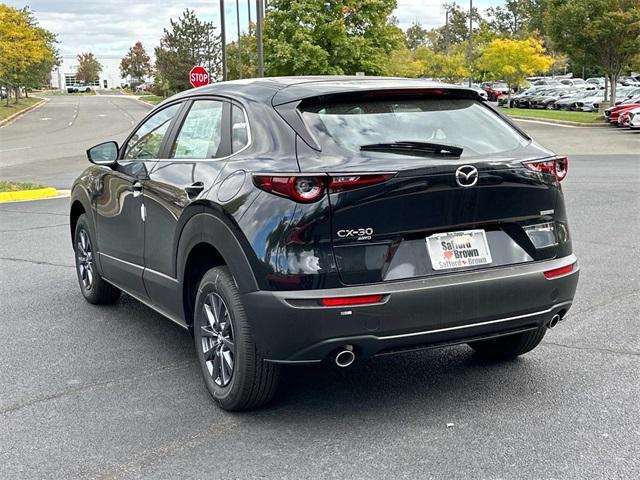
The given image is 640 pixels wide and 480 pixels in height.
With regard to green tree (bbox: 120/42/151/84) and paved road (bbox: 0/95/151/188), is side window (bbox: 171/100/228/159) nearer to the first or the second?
paved road (bbox: 0/95/151/188)

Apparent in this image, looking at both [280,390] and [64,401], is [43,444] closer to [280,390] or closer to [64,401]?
[64,401]

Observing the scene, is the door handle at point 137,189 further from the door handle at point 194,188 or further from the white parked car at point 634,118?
the white parked car at point 634,118

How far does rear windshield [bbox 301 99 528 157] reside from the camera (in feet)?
13.3

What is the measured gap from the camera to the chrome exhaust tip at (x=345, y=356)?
3.88m

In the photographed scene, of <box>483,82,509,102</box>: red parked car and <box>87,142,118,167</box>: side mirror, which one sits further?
<box>483,82,509,102</box>: red parked car

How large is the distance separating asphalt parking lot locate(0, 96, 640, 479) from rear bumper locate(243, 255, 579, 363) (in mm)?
445

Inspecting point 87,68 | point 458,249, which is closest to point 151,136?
point 458,249

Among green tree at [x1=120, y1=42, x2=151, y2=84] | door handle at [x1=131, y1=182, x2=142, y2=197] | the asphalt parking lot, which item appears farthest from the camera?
green tree at [x1=120, y1=42, x2=151, y2=84]

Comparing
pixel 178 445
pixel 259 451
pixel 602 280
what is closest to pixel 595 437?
pixel 259 451

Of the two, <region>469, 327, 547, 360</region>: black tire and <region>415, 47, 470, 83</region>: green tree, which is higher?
<region>415, 47, 470, 83</region>: green tree

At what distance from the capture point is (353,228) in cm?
380

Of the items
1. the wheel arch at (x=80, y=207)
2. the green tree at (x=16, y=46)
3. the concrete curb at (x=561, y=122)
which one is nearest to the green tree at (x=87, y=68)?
the green tree at (x=16, y=46)

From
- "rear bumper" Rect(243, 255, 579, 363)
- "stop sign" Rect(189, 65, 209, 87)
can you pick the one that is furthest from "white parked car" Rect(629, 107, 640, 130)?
"rear bumper" Rect(243, 255, 579, 363)

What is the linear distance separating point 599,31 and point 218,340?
34.0 meters
